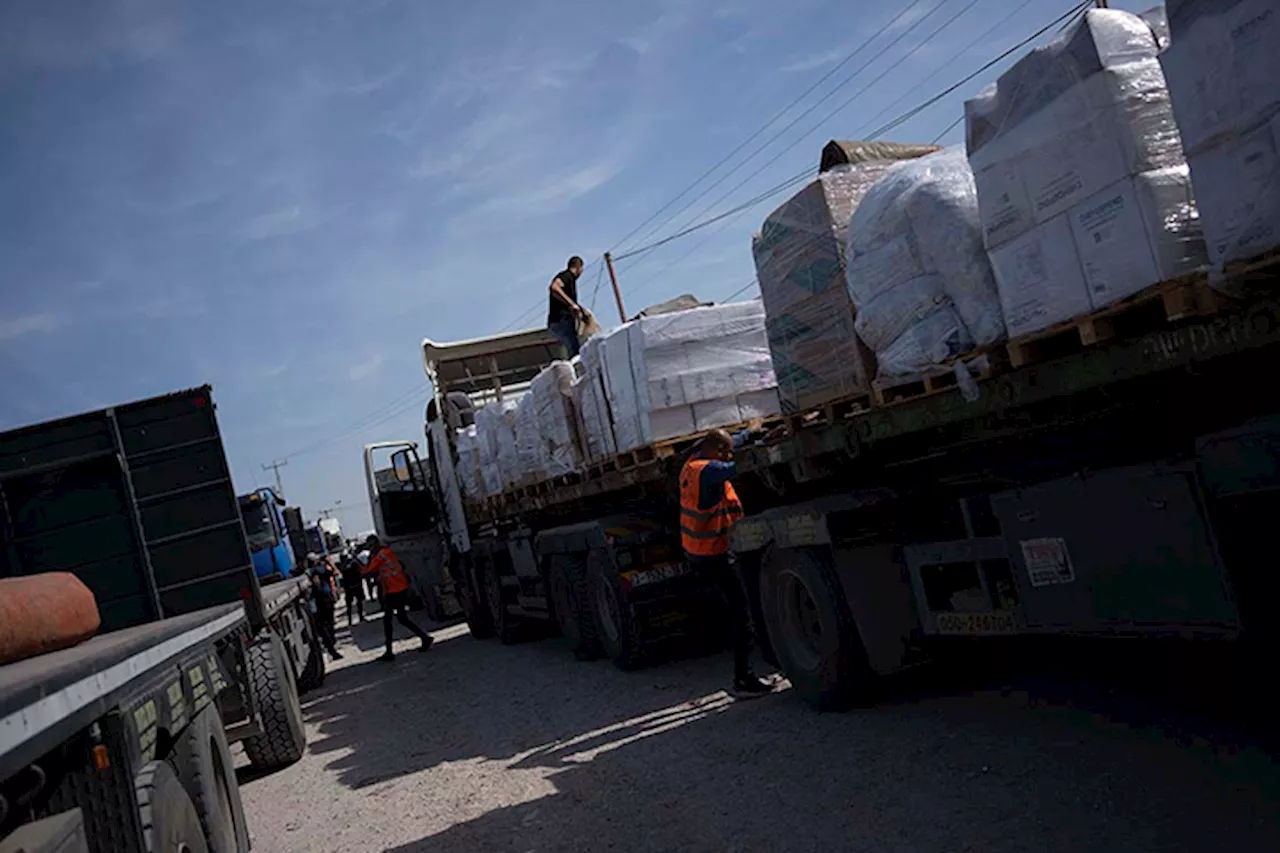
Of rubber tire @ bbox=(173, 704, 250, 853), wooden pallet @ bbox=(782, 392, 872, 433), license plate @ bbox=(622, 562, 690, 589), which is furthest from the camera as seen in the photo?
license plate @ bbox=(622, 562, 690, 589)

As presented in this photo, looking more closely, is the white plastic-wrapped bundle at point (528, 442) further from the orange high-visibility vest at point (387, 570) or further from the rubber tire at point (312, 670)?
the rubber tire at point (312, 670)

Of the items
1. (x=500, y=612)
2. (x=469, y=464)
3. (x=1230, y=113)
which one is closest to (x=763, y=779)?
(x=1230, y=113)

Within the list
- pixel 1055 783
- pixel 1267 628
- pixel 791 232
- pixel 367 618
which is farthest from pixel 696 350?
pixel 367 618

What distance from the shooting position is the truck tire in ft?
45.2

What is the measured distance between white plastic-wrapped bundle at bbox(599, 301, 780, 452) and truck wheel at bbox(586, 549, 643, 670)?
5.41 feet

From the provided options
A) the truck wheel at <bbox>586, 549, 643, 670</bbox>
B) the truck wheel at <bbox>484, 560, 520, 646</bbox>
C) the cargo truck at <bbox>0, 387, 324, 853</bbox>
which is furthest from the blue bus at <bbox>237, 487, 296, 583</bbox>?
the truck wheel at <bbox>586, 549, 643, 670</bbox>

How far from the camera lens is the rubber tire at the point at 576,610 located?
1059 centimetres

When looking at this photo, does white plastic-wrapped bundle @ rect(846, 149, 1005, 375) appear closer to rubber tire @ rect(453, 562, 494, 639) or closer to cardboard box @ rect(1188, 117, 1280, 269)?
cardboard box @ rect(1188, 117, 1280, 269)

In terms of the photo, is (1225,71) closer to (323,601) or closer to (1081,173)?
(1081,173)

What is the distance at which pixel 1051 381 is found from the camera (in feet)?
13.5

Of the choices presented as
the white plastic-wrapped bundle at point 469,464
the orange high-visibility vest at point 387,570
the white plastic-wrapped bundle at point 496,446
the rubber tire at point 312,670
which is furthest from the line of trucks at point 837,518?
the white plastic-wrapped bundle at point 469,464

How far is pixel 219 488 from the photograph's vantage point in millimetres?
7598

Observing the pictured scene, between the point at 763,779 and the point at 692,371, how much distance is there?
129 inches

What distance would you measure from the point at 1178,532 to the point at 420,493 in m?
14.9
